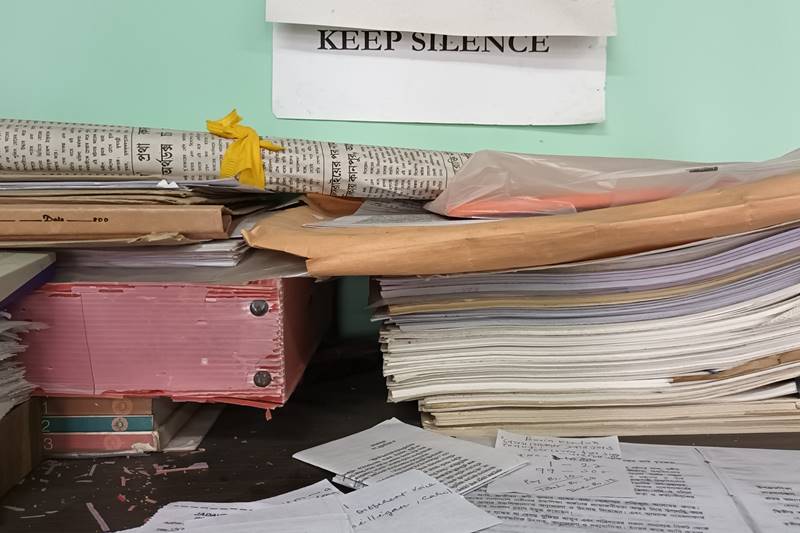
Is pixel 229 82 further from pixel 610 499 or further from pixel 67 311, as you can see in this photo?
pixel 610 499

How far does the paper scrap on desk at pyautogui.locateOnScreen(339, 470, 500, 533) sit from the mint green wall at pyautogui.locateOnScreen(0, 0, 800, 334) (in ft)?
1.62

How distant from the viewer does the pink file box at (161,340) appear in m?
0.54

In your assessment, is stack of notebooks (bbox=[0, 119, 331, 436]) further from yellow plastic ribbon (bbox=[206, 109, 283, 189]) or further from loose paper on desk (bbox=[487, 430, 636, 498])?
loose paper on desk (bbox=[487, 430, 636, 498])

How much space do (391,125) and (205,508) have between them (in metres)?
0.54

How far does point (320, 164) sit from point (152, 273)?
0.18m

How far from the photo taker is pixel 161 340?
541 mm

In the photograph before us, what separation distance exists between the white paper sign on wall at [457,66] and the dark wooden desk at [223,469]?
0.36 m

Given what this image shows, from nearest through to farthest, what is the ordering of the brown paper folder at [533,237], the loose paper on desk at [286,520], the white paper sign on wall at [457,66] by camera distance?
the loose paper on desk at [286,520]
the brown paper folder at [533,237]
the white paper sign on wall at [457,66]

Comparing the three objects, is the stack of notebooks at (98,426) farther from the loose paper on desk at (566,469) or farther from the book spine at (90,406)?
the loose paper on desk at (566,469)

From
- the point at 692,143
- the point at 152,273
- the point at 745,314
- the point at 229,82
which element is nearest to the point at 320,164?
the point at 152,273

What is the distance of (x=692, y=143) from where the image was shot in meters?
0.86

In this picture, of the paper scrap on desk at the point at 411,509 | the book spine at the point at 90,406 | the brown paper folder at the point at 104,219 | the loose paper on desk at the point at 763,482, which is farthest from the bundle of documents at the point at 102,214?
the loose paper on desk at the point at 763,482

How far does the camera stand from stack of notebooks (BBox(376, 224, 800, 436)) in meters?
0.57

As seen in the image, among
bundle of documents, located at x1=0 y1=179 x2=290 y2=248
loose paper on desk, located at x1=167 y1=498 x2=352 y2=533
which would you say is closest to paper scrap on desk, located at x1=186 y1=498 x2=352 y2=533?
loose paper on desk, located at x1=167 y1=498 x2=352 y2=533
